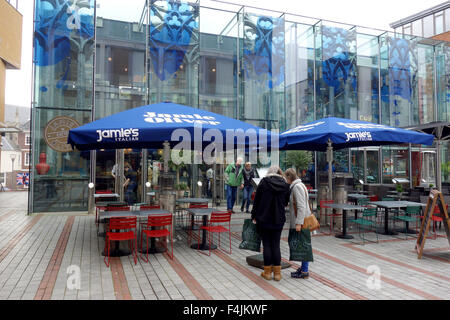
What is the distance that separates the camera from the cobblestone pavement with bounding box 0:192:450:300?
4227mm

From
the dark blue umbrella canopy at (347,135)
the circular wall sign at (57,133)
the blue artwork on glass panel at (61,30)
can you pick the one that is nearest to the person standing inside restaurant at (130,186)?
the circular wall sign at (57,133)

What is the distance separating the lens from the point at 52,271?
509 cm

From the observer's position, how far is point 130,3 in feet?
43.5

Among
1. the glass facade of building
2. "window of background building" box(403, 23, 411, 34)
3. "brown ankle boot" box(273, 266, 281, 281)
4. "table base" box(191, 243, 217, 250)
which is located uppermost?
"window of background building" box(403, 23, 411, 34)

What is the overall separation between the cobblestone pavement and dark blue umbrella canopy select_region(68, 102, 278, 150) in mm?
2063

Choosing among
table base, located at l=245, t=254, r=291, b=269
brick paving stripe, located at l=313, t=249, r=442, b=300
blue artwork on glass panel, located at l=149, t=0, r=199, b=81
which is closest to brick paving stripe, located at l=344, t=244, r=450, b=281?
brick paving stripe, located at l=313, t=249, r=442, b=300

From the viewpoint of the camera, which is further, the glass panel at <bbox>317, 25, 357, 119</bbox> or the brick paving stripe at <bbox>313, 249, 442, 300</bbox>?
the glass panel at <bbox>317, 25, 357, 119</bbox>

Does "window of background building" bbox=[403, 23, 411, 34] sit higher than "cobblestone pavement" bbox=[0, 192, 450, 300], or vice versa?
"window of background building" bbox=[403, 23, 411, 34]

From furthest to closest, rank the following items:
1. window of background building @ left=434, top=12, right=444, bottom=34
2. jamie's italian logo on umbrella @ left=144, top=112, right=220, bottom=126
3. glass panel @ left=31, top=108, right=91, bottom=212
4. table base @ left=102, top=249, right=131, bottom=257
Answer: window of background building @ left=434, top=12, right=444, bottom=34 → glass panel @ left=31, top=108, right=91, bottom=212 → jamie's italian logo on umbrella @ left=144, top=112, right=220, bottom=126 → table base @ left=102, top=249, right=131, bottom=257

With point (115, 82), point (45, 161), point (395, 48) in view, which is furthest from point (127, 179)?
point (395, 48)

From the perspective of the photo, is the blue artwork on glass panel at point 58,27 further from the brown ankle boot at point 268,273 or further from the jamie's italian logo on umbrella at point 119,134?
the brown ankle boot at point 268,273

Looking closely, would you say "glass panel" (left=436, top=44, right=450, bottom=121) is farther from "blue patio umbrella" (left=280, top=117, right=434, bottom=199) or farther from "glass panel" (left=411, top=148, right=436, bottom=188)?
"blue patio umbrella" (left=280, top=117, right=434, bottom=199)

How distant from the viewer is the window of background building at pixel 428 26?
26.1m
